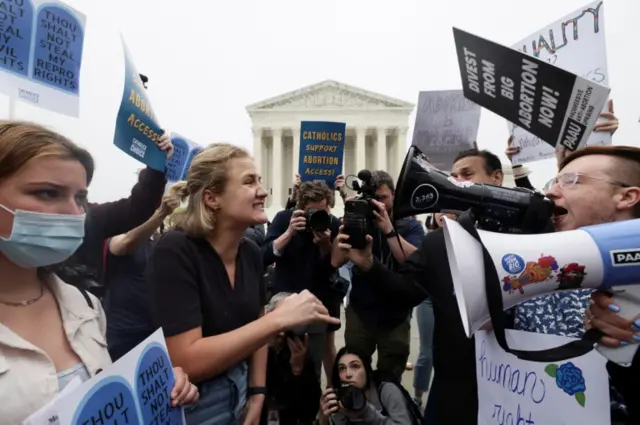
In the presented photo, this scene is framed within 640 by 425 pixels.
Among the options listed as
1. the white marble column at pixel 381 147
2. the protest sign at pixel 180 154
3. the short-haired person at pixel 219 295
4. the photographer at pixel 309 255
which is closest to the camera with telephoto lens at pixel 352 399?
the photographer at pixel 309 255

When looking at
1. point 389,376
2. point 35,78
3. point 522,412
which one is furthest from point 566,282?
point 35,78

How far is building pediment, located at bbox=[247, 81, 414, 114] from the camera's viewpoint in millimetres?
43469

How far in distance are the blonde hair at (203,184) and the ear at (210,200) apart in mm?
10

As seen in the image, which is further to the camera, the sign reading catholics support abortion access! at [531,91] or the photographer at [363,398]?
the photographer at [363,398]

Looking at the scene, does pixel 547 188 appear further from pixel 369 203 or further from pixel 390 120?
pixel 390 120

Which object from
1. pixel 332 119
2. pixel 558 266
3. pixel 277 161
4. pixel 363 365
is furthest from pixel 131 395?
pixel 332 119

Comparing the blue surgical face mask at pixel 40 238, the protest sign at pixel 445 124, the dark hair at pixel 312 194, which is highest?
the protest sign at pixel 445 124

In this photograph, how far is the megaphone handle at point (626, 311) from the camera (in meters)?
1.10

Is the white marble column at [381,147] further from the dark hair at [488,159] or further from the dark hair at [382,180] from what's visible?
the dark hair at [488,159]

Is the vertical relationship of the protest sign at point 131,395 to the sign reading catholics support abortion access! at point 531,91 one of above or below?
below

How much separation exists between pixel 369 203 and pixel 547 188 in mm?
1196

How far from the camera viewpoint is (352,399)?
2.85 meters

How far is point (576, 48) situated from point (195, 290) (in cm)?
322

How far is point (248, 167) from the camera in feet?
6.75
